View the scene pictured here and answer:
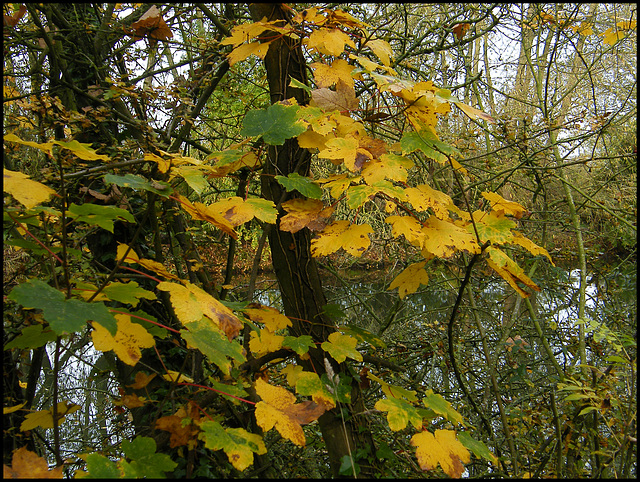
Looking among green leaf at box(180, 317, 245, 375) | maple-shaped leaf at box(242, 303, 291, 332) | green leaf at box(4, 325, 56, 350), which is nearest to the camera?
green leaf at box(180, 317, 245, 375)

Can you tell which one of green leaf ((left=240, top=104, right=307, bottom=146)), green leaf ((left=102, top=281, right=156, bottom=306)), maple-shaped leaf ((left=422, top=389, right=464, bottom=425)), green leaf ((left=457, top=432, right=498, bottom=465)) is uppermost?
green leaf ((left=240, top=104, right=307, bottom=146))

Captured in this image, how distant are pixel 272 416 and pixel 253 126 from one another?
2.75 feet

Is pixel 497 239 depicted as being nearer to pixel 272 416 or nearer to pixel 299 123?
pixel 299 123

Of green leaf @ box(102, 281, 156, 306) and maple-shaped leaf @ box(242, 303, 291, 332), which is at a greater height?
green leaf @ box(102, 281, 156, 306)

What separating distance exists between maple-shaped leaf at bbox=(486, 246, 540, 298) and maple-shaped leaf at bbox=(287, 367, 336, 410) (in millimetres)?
658

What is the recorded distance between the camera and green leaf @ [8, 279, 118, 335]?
0.72 meters

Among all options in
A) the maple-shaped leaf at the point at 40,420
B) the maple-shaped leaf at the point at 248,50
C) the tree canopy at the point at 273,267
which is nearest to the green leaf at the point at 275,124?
the tree canopy at the point at 273,267

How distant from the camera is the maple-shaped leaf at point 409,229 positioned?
1.20m

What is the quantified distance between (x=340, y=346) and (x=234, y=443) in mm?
478

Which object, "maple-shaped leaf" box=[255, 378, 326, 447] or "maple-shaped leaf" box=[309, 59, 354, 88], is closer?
"maple-shaped leaf" box=[255, 378, 326, 447]

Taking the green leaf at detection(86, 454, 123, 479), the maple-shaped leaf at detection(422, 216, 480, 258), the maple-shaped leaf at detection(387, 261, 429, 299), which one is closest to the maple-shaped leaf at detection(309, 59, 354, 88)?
the maple-shaped leaf at detection(422, 216, 480, 258)

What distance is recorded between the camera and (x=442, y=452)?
1.17m

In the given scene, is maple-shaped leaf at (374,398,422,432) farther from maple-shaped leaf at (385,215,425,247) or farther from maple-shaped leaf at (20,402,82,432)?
maple-shaped leaf at (20,402,82,432)

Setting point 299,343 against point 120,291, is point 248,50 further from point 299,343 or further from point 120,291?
point 299,343
